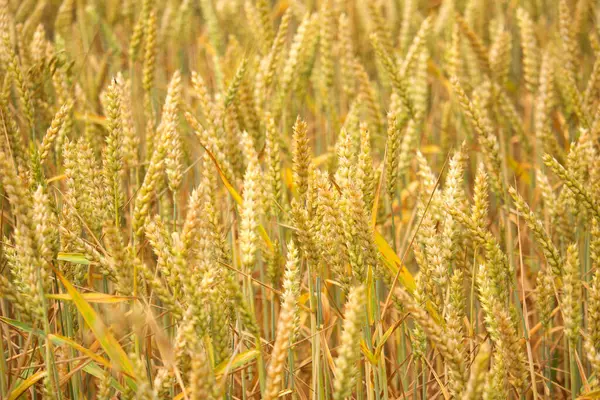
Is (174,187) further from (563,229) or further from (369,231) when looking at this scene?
(563,229)

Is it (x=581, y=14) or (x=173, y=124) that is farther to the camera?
(x=581, y=14)

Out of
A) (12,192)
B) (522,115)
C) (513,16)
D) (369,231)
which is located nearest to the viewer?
(12,192)

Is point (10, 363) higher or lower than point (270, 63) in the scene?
lower

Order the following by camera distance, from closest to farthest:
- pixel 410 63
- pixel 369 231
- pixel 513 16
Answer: pixel 369 231 < pixel 410 63 < pixel 513 16

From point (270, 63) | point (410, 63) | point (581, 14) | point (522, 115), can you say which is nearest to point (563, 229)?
point (410, 63)

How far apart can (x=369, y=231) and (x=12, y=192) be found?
1.44 ft

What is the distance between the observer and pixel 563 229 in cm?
137

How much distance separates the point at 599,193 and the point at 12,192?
0.89 meters

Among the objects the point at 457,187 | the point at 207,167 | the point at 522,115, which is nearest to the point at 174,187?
the point at 207,167

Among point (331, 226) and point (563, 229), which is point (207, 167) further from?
point (563, 229)

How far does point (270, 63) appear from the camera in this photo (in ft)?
5.06

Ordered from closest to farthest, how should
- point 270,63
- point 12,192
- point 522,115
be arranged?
point 12,192, point 270,63, point 522,115

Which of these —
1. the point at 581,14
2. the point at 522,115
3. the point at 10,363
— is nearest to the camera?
the point at 10,363

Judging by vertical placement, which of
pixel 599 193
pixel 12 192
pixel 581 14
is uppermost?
pixel 581 14
